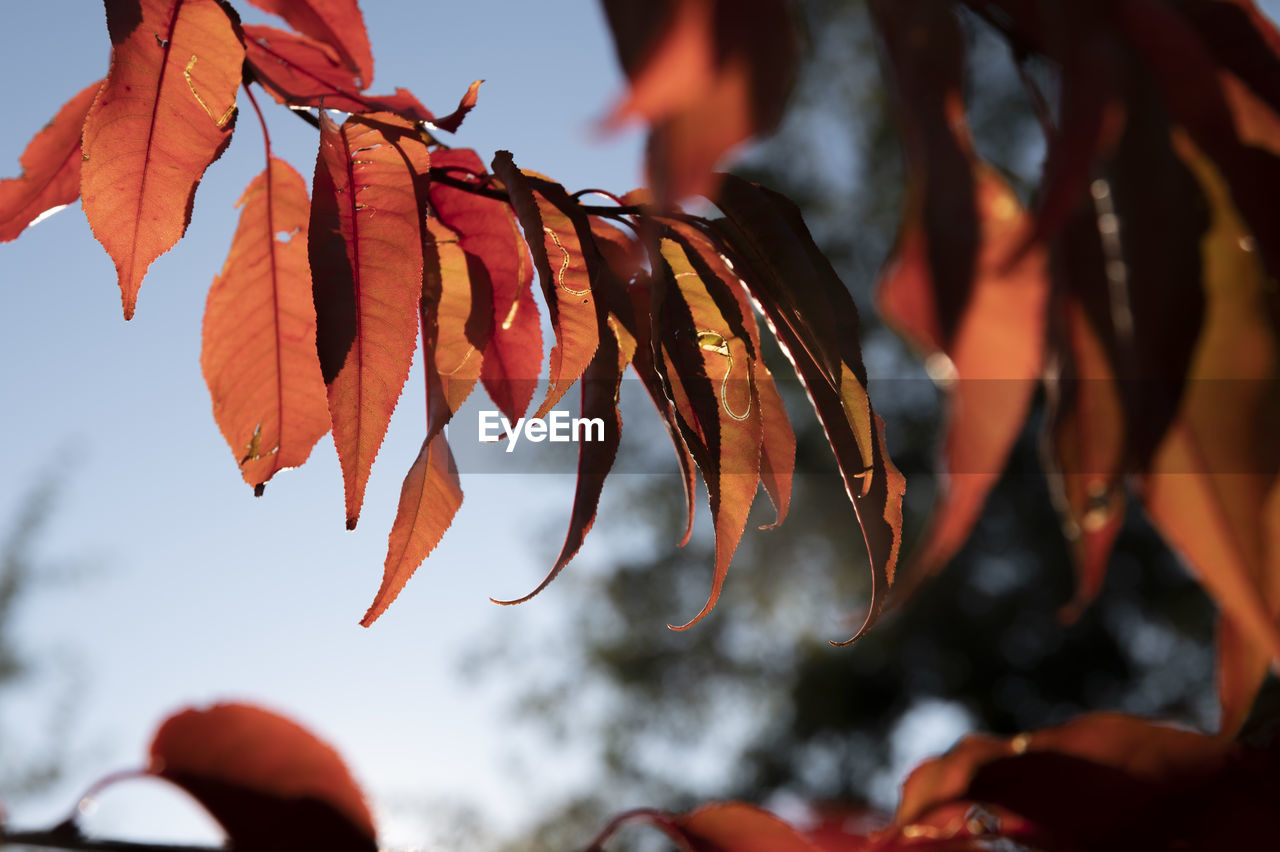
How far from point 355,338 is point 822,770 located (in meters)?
6.74

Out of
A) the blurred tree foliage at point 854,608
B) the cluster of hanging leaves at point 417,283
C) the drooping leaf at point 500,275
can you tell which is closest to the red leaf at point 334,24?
the cluster of hanging leaves at point 417,283

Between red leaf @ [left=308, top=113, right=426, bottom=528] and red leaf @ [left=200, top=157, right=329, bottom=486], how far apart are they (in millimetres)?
154

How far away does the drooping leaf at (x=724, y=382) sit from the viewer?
438mm

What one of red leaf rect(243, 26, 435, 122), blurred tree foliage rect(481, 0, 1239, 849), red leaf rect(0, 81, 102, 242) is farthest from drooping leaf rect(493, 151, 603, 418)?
blurred tree foliage rect(481, 0, 1239, 849)

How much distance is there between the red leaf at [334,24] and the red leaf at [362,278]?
129 millimetres

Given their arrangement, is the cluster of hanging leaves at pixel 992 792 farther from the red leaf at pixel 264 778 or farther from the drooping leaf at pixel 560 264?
the drooping leaf at pixel 560 264

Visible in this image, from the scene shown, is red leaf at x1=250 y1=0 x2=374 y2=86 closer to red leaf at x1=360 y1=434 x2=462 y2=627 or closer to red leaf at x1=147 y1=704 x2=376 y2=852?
red leaf at x1=360 y1=434 x2=462 y2=627

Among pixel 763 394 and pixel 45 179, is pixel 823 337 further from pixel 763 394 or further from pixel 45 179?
pixel 45 179

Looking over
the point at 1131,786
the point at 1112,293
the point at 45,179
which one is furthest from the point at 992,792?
the point at 45,179

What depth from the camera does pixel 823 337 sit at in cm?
37

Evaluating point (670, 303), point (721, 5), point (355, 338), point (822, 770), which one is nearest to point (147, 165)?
point (355, 338)

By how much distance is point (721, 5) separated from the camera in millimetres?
209

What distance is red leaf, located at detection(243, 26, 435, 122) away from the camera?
587 millimetres

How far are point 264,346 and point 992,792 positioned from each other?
0.49m
